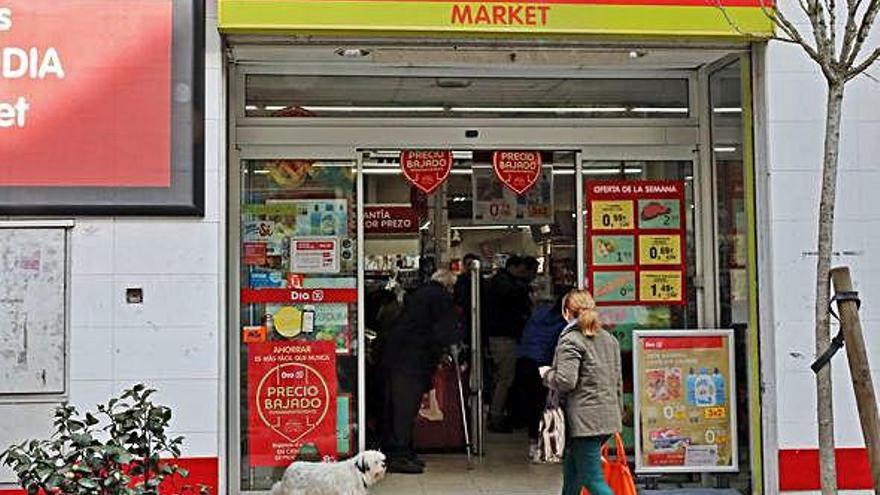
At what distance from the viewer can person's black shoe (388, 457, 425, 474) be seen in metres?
8.71

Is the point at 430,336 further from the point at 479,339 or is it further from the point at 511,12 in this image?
the point at 511,12

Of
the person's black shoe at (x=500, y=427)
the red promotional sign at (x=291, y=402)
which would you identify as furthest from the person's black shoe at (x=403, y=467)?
the person's black shoe at (x=500, y=427)

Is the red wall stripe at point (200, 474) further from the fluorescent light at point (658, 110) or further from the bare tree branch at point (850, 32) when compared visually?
the bare tree branch at point (850, 32)

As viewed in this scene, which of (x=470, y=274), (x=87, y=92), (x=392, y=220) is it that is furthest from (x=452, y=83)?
(x=87, y=92)

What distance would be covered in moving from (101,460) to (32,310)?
7.07 ft

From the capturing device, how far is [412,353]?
29.5ft

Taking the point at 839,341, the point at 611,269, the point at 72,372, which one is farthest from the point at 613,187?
the point at 72,372

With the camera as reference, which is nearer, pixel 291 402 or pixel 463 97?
pixel 291 402

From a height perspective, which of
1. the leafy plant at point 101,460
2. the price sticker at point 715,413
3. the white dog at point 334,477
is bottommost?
the white dog at point 334,477

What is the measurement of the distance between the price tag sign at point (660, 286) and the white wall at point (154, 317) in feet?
11.6

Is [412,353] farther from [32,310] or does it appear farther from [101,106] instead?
[101,106]

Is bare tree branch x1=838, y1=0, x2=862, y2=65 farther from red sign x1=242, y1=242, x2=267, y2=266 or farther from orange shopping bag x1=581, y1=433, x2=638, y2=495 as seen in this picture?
red sign x1=242, y1=242, x2=267, y2=266

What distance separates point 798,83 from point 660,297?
→ 6.79 feet

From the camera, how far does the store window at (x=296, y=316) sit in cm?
782
